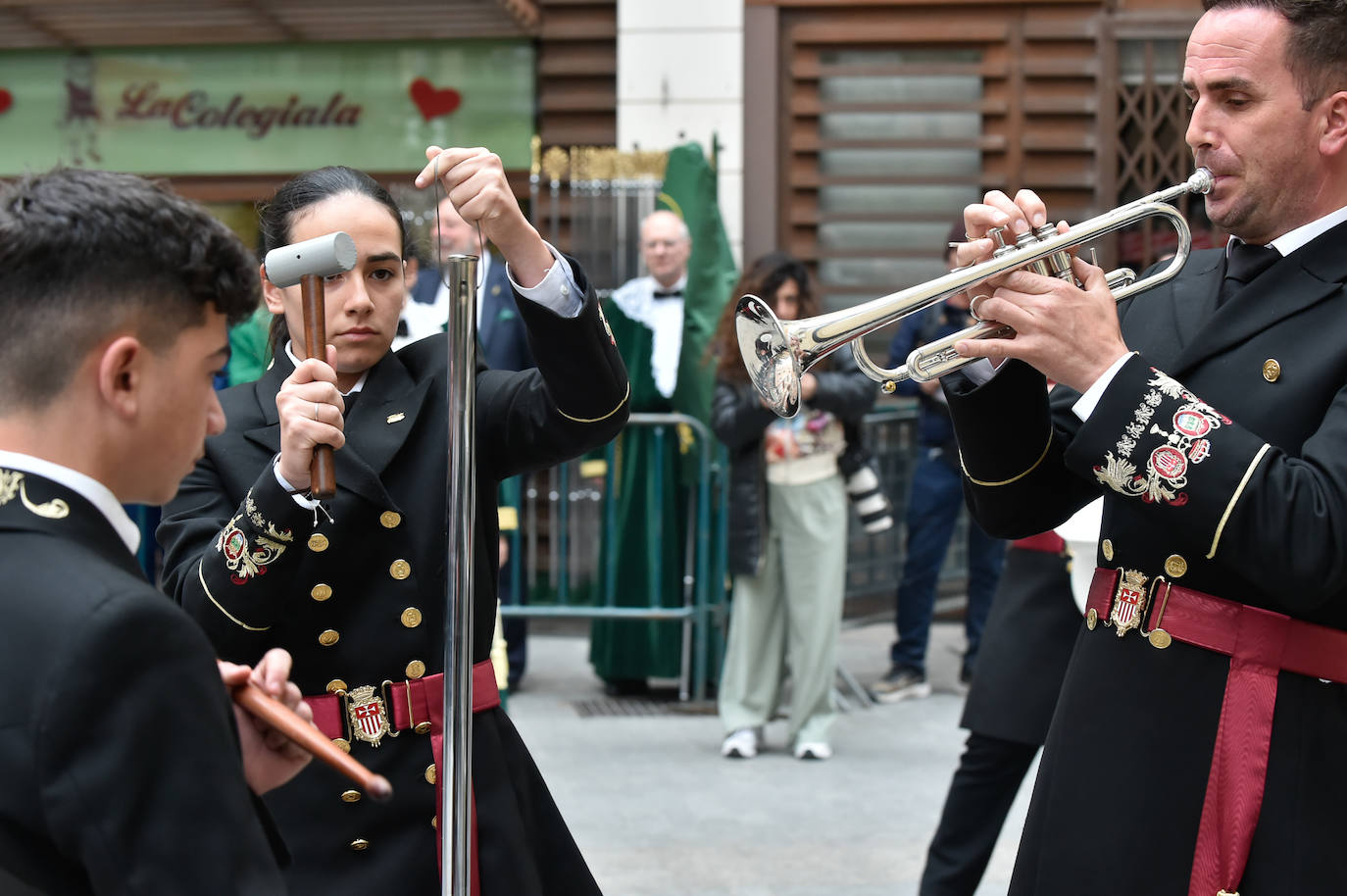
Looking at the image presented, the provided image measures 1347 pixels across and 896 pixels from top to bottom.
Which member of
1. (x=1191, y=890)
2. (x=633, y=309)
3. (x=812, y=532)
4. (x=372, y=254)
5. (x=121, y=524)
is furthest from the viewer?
(x=633, y=309)

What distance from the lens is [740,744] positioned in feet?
20.2

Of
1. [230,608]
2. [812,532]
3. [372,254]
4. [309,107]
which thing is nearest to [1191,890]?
[230,608]

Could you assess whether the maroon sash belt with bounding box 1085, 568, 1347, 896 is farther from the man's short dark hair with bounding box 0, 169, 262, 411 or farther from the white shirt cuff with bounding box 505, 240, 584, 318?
the man's short dark hair with bounding box 0, 169, 262, 411

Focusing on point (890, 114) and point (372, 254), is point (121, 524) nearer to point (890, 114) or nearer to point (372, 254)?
point (372, 254)

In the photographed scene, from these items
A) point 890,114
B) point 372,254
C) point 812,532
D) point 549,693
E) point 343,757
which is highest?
point 890,114

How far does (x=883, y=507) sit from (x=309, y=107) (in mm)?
4678

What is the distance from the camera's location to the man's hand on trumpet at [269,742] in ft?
5.44

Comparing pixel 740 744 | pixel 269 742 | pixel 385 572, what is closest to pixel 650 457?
pixel 740 744

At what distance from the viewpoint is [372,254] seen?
8.00 ft

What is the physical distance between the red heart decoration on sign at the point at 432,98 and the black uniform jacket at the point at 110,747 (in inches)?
311

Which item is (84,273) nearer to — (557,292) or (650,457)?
(557,292)

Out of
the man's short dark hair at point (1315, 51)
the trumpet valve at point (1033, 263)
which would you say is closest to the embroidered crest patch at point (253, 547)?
the trumpet valve at point (1033, 263)

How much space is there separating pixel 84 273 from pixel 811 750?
4974mm

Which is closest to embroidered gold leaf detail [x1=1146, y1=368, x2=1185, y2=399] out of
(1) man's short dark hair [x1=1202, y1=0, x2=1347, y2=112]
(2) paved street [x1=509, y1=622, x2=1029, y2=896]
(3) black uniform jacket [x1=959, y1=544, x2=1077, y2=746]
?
(1) man's short dark hair [x1=1202, y1=0, x2=1347, y2=112]
